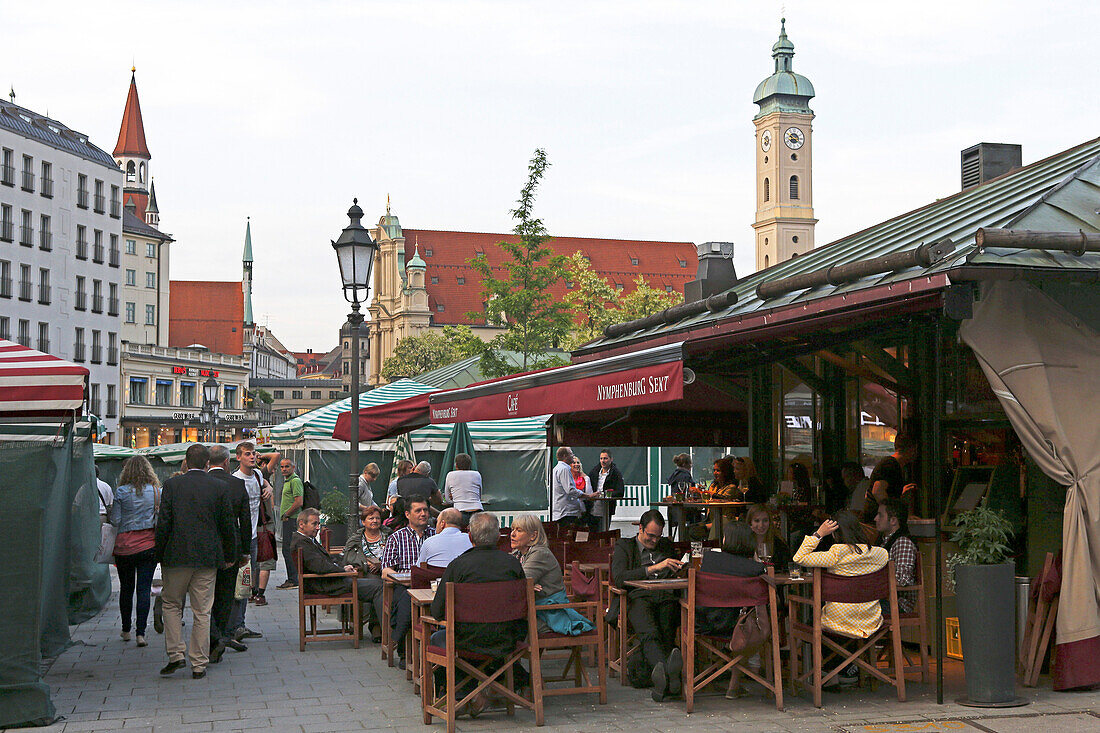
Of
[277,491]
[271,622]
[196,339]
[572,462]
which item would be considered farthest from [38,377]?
[196,339]

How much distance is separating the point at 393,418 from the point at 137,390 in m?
82.9

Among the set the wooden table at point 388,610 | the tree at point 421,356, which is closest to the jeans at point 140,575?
the wooden table at point 388,610

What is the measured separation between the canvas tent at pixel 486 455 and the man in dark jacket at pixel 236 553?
42.1ft

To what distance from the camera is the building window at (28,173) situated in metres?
66.3

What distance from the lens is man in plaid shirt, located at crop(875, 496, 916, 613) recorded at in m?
8.06

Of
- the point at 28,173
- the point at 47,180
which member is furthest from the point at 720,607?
the point at 47,180

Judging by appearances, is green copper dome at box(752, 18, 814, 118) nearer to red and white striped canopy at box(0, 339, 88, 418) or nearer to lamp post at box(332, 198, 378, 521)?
lamp post at box(332, 198, 378, 521)

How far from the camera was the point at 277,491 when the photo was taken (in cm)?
2695

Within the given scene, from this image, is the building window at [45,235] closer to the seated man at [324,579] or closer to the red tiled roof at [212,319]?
the red tiled roof at [212,319]

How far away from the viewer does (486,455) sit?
23.6 m

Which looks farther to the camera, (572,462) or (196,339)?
(196,339)

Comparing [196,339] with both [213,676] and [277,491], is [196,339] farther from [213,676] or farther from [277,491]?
[213,676]

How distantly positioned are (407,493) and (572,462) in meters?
5.09

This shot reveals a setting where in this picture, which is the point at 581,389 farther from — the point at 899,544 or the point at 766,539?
the point at 899,544
